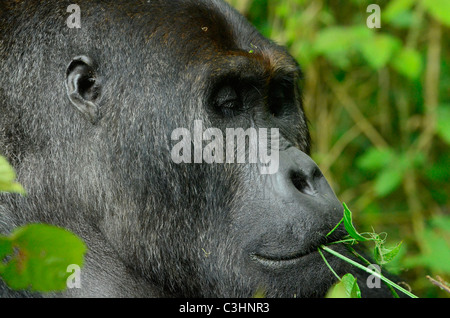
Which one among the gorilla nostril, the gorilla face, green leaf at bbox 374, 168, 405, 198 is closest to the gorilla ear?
the gorilla face

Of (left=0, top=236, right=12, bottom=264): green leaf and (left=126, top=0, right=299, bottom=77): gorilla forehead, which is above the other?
(left=126, top=0, right=299, bottom=77): gorilla forehead

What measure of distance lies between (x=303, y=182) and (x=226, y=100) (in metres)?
0.56

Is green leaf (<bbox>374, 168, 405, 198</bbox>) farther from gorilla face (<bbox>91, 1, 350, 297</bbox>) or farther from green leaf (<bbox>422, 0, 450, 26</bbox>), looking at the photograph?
gorilla face (<bbox>91, 1, 350, 297</bbox>)

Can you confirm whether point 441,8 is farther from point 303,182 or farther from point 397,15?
point 303,182

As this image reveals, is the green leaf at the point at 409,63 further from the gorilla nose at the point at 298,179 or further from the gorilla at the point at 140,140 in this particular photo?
the gorilla nose at the point at 298,179

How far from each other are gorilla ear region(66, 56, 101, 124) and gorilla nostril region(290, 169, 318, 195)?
3.37 ft

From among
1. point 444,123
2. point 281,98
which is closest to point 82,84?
point 281,98

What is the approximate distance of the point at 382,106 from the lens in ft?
22.2

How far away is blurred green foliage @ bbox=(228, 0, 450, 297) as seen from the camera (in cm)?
552

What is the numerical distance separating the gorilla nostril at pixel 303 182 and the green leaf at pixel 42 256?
171 centimetres

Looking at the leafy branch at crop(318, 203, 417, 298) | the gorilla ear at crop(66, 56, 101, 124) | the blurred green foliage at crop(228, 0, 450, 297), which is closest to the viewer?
the leafy branch at crop(318, 203, 417, 298)

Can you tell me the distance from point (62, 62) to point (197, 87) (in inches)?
28.6

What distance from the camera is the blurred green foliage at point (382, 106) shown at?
18.1 feet
